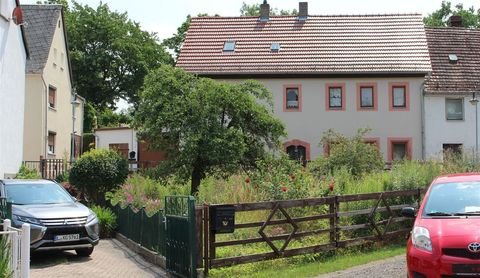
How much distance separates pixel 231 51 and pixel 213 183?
1858cm

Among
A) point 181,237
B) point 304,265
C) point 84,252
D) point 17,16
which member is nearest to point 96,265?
point 84,252

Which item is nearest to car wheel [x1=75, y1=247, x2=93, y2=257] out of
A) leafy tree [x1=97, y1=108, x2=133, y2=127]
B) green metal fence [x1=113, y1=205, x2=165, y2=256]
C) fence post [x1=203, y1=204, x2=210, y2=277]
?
green metal fence [x1=113, y1=205, x2=165, y2=256]

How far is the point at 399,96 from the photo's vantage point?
33.9 meters

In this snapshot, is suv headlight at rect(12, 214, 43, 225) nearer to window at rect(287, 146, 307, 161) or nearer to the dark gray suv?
the dark gray suv

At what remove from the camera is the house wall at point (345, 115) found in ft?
110

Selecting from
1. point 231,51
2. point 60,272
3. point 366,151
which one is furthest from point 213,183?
point 231,51

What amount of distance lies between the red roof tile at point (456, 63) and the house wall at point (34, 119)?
20002mm

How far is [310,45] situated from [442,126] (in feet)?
28.1

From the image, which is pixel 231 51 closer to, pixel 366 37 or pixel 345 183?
pixel 366 37

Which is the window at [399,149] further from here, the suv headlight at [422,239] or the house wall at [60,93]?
the suv headlight at [422,239]

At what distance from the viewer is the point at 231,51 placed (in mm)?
35719

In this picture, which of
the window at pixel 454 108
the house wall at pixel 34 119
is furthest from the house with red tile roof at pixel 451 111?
the house wall at pixel 34 119

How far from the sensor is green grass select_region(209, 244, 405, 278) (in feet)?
36.7

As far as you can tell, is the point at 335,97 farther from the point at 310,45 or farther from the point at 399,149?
the point at 399,149
